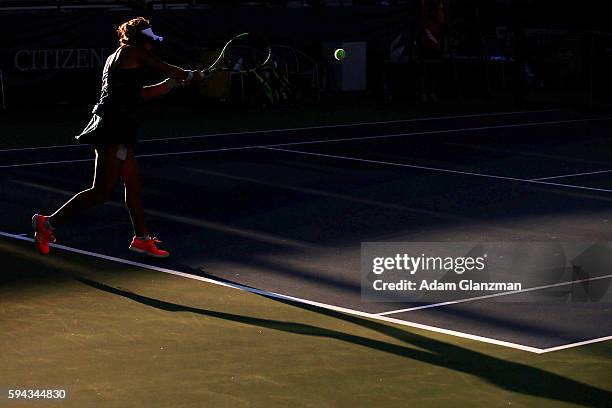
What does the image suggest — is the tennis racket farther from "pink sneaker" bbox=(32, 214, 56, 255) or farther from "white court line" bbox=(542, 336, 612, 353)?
"white court line" bbox=(542, 336, 612, 353)

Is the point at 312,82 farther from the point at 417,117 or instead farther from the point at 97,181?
the point at 97,181

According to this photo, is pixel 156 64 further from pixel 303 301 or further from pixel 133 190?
pixel 303 301

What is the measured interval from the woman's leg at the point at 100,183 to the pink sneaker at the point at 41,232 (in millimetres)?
65

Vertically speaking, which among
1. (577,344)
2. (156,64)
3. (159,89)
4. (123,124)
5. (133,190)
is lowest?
(577,344)

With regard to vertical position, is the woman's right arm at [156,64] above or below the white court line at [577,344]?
above

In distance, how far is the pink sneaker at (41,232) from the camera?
1154cm

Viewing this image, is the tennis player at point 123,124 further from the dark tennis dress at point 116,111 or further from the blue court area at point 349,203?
the blue court area at point 349,203

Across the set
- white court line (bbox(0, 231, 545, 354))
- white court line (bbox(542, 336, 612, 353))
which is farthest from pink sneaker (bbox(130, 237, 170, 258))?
white court line (bbox(542, 336, 612, 353))

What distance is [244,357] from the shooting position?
8.37m

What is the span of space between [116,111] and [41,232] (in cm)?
120

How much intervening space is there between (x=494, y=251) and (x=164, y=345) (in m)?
3.87

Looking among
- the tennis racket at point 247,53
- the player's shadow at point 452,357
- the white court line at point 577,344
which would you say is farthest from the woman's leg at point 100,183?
the tennis racket at point 247,53
